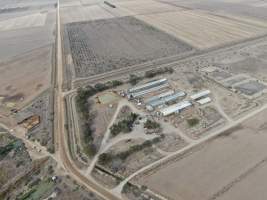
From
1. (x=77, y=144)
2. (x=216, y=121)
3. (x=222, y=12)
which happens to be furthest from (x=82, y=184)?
(x=222, y=12)

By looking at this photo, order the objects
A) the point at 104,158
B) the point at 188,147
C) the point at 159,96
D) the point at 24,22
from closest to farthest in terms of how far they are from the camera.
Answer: the point at 104,158
the point at 188,147
the point at 159,96
the point at 24,22

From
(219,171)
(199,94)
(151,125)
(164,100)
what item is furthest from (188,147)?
(199,94)

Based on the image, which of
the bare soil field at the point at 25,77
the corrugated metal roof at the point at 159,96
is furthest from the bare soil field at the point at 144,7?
the corrugated metal roof at the point at 159,96

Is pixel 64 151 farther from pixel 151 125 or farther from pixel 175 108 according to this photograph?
pixel 175 108

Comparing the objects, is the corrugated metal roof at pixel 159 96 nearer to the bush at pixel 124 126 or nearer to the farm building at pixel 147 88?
the farm building at pixel 147 88

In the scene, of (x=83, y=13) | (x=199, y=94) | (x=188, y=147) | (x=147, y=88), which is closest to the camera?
(x=188, y=147)

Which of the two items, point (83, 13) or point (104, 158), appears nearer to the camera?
point (104, 158)

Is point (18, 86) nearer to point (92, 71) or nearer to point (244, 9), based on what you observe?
point (92, 71)
